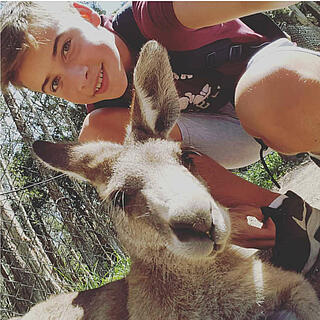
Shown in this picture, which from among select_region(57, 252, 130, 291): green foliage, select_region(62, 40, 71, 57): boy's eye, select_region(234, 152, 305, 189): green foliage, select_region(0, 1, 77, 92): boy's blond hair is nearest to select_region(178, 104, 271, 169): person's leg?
select_region(62, 40, 71, 57): boy's eye

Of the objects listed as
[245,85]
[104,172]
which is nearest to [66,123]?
[104,172]

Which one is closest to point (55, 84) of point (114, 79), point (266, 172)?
point (114, 79)

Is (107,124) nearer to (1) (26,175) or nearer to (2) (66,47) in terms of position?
(2) (66,47)

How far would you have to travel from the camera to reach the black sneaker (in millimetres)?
2092

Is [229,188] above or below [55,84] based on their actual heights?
below

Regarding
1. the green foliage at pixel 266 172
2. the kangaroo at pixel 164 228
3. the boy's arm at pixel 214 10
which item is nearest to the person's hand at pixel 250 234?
the kangaroo at pixel 164 228

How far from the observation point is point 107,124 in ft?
9.18

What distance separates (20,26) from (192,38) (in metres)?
0.97

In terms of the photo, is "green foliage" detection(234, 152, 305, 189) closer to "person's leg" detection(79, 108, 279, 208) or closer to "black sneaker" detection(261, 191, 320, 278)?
"person's leg" detection(79, 108, 279, 208)

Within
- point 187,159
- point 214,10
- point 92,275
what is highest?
point 214,10

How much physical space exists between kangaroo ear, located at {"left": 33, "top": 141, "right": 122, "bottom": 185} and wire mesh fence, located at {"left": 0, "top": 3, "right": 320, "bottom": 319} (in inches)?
64.3

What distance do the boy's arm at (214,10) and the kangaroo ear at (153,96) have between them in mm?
280

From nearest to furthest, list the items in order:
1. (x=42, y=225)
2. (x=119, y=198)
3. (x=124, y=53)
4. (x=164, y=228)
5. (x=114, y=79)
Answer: (x=164, y=228) < (x=119, y=198) < (x=114, y=79) < (x=124, y=53) < (x=42, y=225)

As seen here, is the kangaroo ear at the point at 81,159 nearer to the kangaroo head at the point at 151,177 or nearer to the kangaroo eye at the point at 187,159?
the kangaroo head at the point at 151,177
